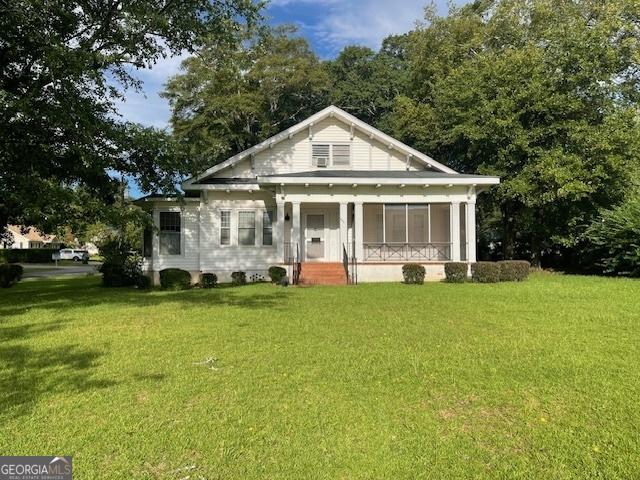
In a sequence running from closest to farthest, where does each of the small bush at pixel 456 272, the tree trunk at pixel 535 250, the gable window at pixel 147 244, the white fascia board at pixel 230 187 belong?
the small bush at pixel 456 272, the white fascia board at pixel 230 187, the gable window at pixel 147 244, the tree trunk at pixel 535 250

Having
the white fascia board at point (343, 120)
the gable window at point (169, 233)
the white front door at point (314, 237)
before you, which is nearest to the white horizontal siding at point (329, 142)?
the white fascia board at point (343, 120)

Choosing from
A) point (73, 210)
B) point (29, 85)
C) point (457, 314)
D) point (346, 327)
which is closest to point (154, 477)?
point (346, 327)

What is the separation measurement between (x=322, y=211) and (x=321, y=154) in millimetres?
2565

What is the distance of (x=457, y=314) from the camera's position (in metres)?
10.3

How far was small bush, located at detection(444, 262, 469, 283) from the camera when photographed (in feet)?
58.4

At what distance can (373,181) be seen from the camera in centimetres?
1894

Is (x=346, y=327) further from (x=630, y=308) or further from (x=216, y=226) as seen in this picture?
(x=216, y=226)

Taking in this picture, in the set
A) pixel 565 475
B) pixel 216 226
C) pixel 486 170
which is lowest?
pixel 565 475

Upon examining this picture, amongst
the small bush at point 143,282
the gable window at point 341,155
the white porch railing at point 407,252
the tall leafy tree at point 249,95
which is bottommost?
the small bush at point 143,282

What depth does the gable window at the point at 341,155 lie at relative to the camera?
21.8 metres

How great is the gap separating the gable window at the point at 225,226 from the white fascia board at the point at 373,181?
281cm

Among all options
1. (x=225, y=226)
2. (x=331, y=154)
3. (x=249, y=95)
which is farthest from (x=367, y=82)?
(x=225, y=226)

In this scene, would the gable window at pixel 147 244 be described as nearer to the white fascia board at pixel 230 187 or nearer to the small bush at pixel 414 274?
the white fascia board at pixel 230 187

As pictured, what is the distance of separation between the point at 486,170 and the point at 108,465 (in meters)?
22.9
